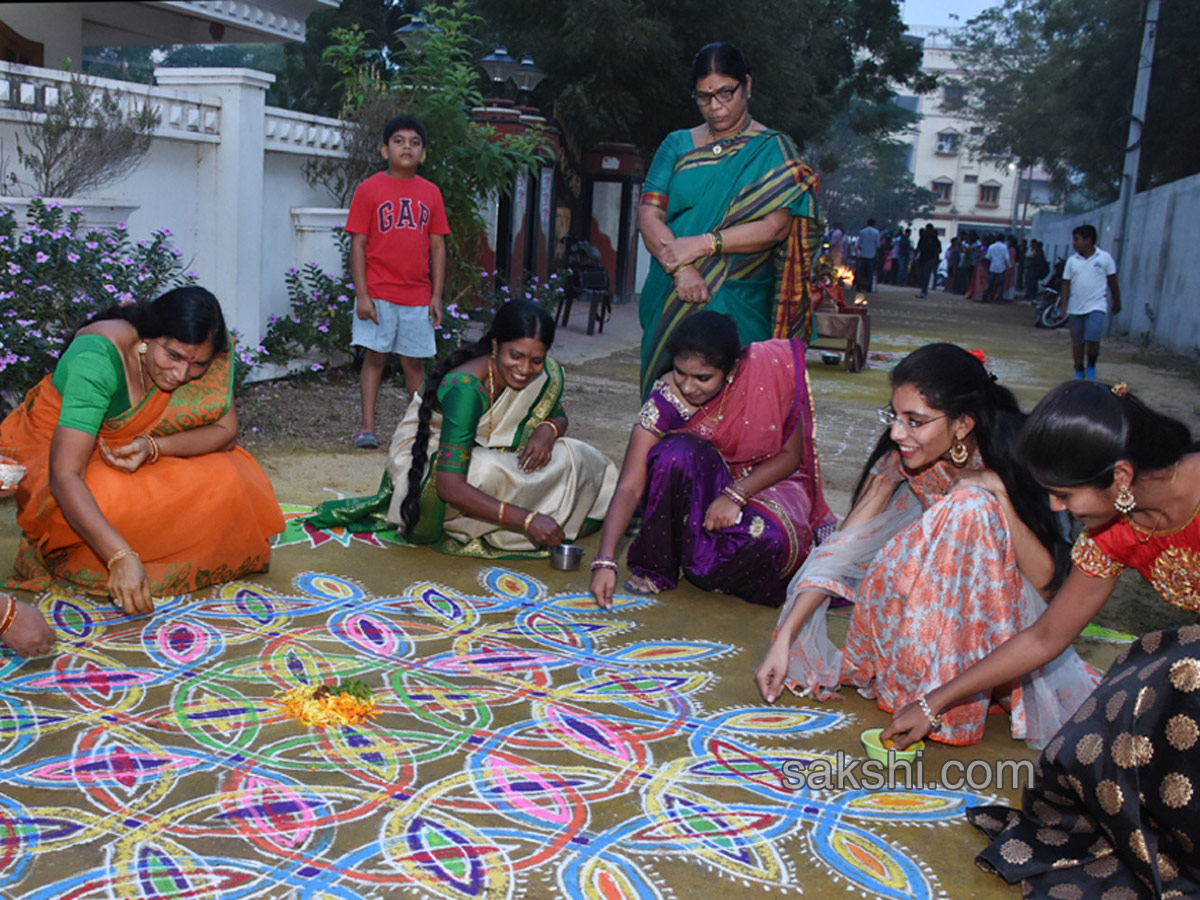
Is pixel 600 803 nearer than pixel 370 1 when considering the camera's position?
Yes

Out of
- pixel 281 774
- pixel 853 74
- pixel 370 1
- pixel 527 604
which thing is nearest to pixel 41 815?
pixel 281 774

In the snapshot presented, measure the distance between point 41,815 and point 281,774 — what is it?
46 centimetres

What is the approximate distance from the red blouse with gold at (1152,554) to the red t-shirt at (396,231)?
13.3ft

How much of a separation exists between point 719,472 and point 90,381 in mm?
1866

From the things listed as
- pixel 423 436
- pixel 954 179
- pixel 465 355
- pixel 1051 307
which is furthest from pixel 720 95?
pixel 954 179

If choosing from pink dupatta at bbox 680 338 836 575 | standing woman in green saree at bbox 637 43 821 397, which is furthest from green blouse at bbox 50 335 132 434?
standing woman in green saree at bbox 637 43 821 397

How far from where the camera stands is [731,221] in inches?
167

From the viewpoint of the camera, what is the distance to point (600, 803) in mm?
2395

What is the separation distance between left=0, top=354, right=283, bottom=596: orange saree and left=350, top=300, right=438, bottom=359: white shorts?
2170 mm

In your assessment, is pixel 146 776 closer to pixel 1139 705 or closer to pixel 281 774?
pixel 281 774

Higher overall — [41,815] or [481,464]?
[481,464]

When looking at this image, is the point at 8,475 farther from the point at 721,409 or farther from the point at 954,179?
the point at 954,179

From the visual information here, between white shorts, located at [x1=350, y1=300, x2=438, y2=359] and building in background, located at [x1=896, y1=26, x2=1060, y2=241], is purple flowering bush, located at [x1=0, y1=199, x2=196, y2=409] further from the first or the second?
building in background, located at [x1=896, y1=26, x2=1060, y2=241]

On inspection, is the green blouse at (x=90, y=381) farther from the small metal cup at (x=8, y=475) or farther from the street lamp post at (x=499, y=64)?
the street lamp post at (x=499, y=64)
